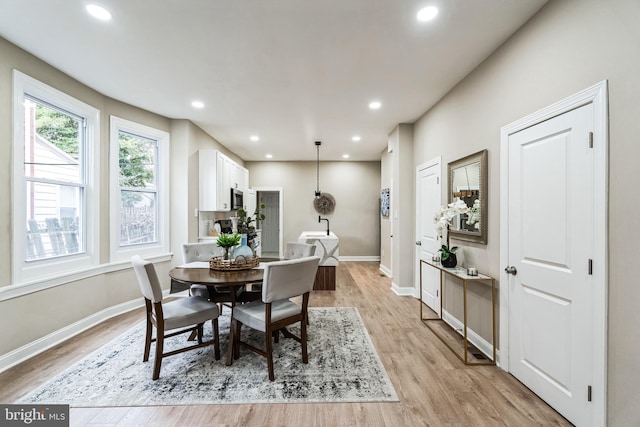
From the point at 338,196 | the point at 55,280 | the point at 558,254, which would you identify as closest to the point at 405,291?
the point at 558,254

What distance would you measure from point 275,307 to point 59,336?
229 cm

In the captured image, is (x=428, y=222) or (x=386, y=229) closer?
(x=428, y=222)

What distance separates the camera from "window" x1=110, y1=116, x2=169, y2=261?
350 centimetres

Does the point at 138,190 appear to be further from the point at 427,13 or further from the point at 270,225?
the point at 270,225

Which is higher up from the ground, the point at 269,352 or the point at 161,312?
the point at 161,312

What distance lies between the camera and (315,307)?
3.78 metres

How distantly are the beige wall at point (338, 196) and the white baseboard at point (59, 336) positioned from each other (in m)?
4.37

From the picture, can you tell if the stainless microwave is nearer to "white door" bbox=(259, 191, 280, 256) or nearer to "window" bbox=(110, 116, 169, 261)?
"window" bbox=(110, 116, 169, 261)

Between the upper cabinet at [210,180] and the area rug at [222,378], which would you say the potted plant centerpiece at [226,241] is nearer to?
the area rug at [222,378]

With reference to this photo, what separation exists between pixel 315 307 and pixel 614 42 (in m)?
3.61

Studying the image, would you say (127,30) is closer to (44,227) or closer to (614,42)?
(44,227)

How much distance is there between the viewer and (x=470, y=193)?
108 inches

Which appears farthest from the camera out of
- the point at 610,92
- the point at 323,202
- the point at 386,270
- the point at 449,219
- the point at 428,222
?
the point at 323,202

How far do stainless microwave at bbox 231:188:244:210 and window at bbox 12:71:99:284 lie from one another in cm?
244
